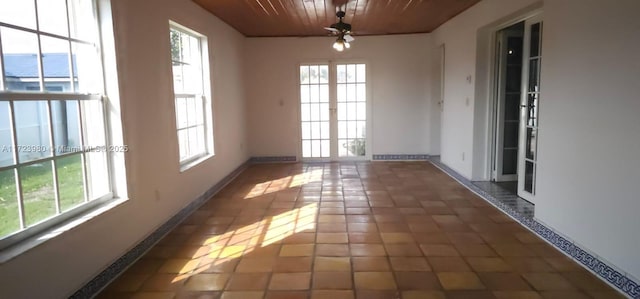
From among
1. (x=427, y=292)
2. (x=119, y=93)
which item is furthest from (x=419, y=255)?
(x=119, y=93)

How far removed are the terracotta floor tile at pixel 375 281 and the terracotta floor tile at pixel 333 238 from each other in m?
0.64

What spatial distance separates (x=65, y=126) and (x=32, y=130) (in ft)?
1.01

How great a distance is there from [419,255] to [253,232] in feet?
5.05

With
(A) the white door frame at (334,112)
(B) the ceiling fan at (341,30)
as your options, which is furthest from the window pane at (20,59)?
(A) the white door frame at (334,112)

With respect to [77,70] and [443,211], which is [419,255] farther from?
[77,70]

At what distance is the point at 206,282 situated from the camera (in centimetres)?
277

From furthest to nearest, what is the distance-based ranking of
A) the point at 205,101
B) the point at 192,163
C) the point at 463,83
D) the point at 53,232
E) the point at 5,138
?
the point at 463,83
the point at 205,101
the point at 192,163
the point at 53,232
the point at 5,138

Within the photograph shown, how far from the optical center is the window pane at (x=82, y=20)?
107 inches

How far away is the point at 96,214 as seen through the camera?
272cm

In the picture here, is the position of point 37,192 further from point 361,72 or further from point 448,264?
point 361,72

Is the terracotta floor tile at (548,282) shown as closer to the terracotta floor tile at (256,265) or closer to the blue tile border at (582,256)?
the blue tile border at (582,256)

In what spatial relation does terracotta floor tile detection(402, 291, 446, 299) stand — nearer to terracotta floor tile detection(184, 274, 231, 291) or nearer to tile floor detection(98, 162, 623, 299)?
tile floor detection(98, 162, 623, 299)

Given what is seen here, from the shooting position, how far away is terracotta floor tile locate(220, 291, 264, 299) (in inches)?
101

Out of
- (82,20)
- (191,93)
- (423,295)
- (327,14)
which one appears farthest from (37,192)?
(327,14)
